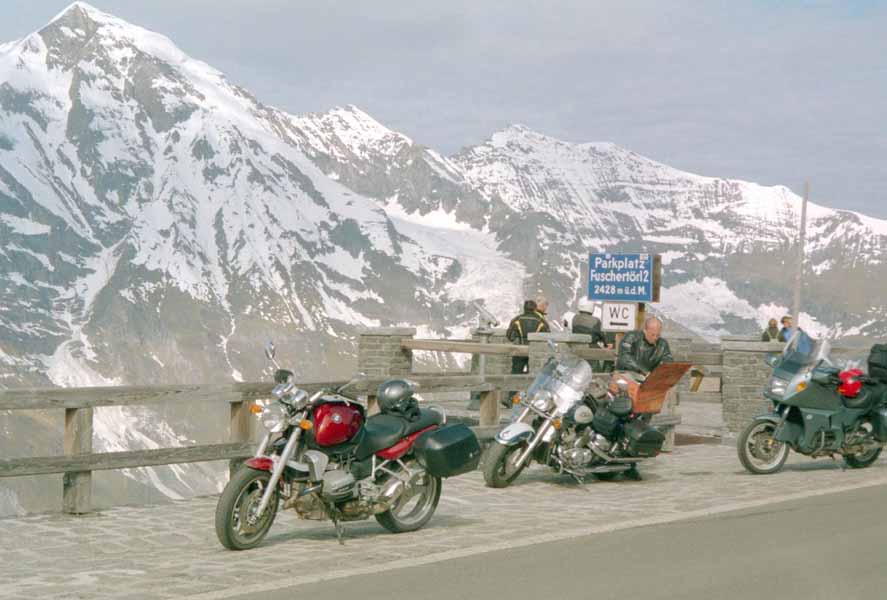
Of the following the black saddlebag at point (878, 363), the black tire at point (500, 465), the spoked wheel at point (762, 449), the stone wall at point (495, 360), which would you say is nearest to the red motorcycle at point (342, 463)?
the black tire at point (500, 465)

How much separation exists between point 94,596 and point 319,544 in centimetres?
217

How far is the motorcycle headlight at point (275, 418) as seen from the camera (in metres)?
8.95

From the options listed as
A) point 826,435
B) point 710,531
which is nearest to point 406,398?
point 710,531

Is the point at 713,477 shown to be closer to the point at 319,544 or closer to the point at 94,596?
the point at 319,544

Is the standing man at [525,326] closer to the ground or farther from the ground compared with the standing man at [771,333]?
closer to the ground

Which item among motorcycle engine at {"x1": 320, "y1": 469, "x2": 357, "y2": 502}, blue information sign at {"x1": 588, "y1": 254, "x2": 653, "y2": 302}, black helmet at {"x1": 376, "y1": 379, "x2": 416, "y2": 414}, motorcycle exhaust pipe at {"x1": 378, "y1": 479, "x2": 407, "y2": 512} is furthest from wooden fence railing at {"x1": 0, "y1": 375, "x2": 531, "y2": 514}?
blue information sign at {"x1": 588, "y1": 254, "x2": 653, "y2": 302}

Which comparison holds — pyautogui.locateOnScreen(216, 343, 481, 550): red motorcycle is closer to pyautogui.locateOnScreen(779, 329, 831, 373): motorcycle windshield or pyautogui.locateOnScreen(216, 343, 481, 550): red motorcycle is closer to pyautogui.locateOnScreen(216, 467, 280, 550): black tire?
pyautogui.locateOnScreen(216, 467, 280, 550): black tire

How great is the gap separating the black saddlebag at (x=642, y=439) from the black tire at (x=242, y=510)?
4.89 m

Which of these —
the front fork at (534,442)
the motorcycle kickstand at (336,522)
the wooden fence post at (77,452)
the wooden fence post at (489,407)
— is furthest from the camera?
the wooden fence post at (489,407)

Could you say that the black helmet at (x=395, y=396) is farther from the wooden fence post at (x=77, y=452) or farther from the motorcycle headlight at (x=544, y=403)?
the motorcycle headlight at (x=544, y=403)

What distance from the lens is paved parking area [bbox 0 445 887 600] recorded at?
805cm

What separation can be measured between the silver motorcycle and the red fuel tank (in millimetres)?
3225

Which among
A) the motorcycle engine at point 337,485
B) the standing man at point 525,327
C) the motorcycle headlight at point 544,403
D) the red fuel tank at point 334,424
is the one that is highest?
→ the standing man at point 525,327

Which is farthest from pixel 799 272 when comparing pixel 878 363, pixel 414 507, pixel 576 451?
pixel 414 507
